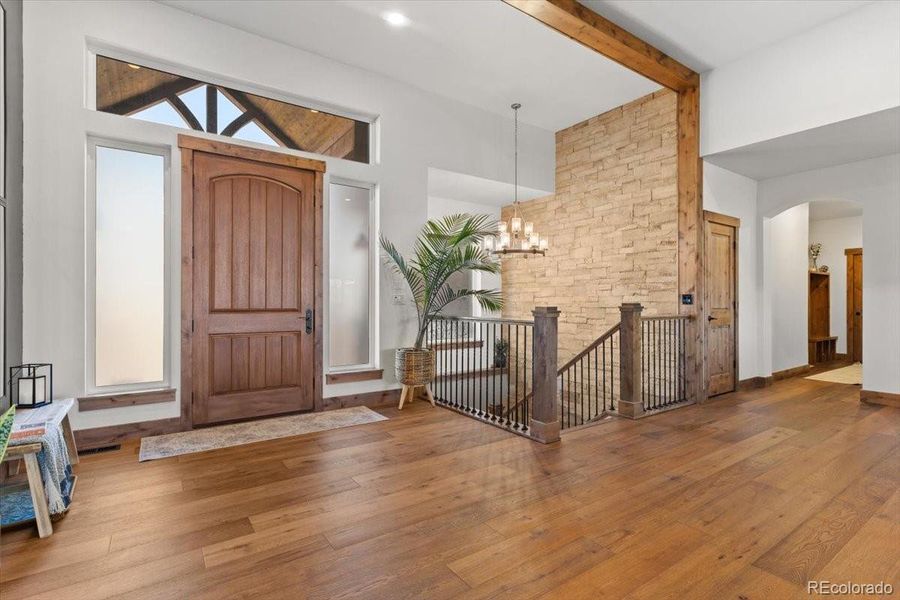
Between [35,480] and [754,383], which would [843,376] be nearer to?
[754,383]

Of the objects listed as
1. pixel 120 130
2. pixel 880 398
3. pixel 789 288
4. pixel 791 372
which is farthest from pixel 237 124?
pixel 791 372

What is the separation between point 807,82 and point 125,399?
651 cm

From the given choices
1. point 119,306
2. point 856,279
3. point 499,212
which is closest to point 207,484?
point 119,306

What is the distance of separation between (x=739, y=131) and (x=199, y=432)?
588cm

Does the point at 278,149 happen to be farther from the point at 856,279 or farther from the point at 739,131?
the point at 856,279

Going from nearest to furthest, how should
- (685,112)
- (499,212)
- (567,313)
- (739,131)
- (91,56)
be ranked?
(91,56) → (739,131) → (685,112) → (567,313) → (499,212)

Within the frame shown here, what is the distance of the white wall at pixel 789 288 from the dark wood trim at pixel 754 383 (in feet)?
1.88

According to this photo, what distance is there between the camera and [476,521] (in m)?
2.19

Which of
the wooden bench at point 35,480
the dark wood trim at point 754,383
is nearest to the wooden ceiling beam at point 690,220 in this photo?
the dark wood trim at point 754,383

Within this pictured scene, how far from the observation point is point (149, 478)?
2.73 m

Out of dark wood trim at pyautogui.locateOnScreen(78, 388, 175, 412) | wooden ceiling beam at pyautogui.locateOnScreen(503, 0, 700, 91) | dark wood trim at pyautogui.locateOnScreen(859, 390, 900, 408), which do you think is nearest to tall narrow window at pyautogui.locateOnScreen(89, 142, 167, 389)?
dark wood trim at pyautogui.locateOnScreen(78, 388, 175, 412)

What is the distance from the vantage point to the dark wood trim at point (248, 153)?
373cm

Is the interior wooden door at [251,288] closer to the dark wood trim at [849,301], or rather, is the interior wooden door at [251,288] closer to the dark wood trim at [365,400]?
the dark wood trim at [365,400]

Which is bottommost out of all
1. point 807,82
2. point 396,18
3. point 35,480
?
point 35,480
